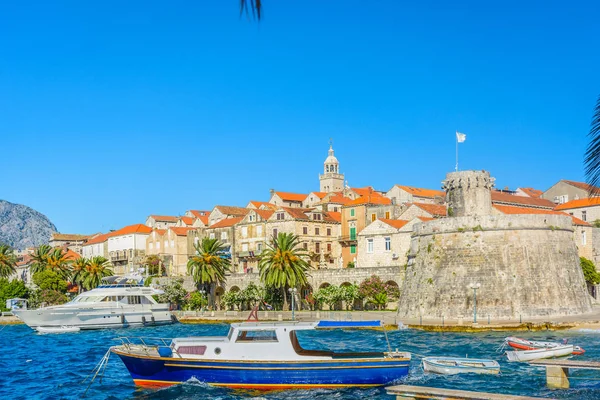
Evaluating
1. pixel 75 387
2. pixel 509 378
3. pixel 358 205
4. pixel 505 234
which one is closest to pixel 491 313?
pixel 505 234

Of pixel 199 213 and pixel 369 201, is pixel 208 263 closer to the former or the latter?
pixel 369 201

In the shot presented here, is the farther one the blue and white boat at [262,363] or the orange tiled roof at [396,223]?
the orange tiled roof at [396,223]

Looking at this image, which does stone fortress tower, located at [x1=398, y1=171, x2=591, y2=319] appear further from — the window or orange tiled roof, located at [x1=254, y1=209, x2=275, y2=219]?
orange tiled roof, located at [x1=254, y1=209, x2=275, y2=219]

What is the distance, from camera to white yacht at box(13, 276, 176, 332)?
189 feet

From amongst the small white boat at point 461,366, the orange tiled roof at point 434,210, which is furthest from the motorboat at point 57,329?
the small white boat at point 461,366

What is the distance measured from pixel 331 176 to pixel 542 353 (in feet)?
333

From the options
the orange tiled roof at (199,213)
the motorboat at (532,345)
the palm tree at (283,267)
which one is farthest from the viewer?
the orange tiled roof at (199,213)

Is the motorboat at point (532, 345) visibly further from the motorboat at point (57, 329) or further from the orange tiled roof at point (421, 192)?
the orange tiled roof at point (421, 192)

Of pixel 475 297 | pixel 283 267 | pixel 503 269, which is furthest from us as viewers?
pixel 283 267

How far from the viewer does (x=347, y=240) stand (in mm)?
Result: 79125

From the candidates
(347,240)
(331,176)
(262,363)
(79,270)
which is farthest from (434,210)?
(331,176)

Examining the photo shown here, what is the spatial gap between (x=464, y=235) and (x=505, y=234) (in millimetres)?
A: 2713

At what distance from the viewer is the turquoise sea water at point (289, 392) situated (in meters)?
24.9

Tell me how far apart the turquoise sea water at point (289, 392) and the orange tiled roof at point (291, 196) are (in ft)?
158
